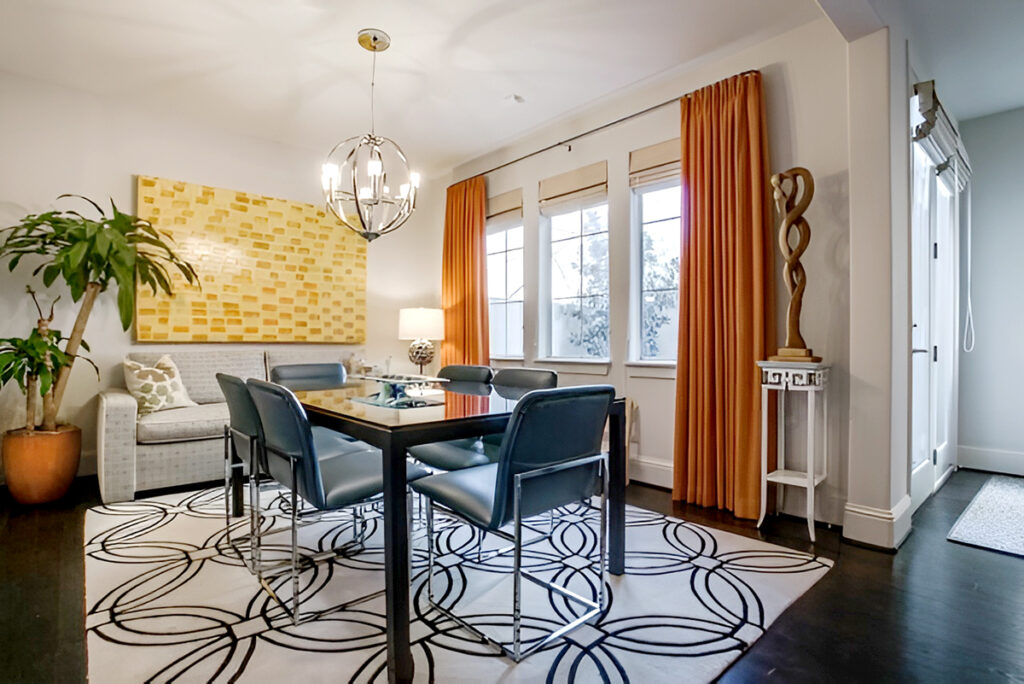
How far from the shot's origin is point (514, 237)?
Answer: 466cm

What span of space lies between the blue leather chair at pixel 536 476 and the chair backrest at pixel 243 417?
0.72m

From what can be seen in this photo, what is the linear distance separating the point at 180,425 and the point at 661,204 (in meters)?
3.61

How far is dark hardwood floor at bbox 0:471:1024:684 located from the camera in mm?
1507

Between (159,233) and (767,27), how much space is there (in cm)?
444

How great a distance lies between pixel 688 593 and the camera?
196 centimetres

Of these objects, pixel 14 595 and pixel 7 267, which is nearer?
pixel 14 595

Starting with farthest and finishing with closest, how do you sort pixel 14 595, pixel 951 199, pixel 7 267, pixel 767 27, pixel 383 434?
pixel 951 199 < pixel 7 267 < pixel 767 27 < pixel 14 595 < pixel 383 434

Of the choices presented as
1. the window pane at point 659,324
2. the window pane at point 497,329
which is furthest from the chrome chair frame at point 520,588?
the window pane at point 497,329

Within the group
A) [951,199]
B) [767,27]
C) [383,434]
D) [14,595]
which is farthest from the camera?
[951,199]

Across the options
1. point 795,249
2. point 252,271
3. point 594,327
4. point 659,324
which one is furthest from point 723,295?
point 252,271

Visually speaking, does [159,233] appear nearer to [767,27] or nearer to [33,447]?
[33,447]

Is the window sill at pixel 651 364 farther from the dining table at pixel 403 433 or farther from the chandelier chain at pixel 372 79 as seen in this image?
the chandelier chain at pixel 372 79

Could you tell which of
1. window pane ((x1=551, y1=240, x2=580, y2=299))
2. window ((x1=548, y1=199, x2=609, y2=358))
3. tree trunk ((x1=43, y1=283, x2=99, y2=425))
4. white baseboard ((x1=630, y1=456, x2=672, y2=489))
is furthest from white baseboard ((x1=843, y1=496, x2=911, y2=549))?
tree trunk ((x1=43, y1=283, x2=99, y2=425))

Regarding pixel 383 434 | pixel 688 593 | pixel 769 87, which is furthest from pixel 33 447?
pixel 769 87
